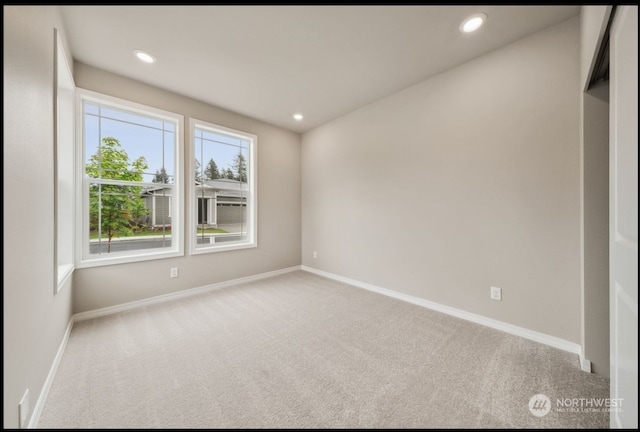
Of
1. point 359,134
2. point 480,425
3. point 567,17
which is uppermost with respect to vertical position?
point 567,17

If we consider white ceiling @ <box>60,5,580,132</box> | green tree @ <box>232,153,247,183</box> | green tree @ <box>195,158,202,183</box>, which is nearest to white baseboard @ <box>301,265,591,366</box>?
green tree @ <box>232,153,247,183</box>

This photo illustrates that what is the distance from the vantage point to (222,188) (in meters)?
3.67

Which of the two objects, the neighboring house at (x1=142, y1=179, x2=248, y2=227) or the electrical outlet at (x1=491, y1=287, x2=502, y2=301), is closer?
the electrical outlet at (x1=491, y1=287, x2=502, y2=301)

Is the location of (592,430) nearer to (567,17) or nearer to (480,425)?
(480,425)

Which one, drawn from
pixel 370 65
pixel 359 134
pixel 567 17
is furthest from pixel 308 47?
pixel 567 17

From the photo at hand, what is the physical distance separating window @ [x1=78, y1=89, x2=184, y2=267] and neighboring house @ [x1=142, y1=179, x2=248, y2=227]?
0.01 m

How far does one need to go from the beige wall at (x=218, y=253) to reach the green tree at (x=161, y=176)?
1.08 feet

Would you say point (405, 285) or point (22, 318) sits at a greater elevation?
point (22, 318)

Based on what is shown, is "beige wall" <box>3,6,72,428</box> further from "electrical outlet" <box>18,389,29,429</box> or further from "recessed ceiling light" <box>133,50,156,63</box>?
"recessed ceiling light" <box>133,50,156,63</box>

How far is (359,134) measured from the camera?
141 inches

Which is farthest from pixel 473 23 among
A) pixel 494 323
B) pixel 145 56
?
pixel 145 56

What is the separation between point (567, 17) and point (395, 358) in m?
3.07

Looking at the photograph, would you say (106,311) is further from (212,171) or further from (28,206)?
(212,171)

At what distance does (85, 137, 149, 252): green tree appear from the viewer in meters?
2.64
